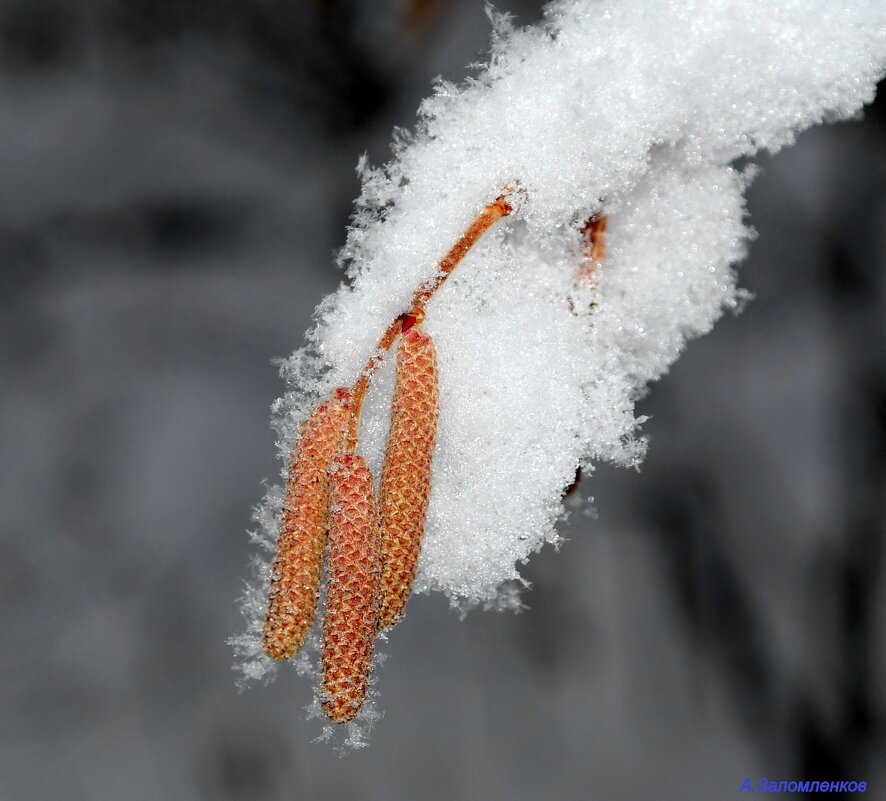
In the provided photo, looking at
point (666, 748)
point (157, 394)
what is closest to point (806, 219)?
point (666, 748)

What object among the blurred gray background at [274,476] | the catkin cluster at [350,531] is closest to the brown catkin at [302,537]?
the catkin cluster at [350,531]

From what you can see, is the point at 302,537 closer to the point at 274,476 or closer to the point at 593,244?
the point at 593,244

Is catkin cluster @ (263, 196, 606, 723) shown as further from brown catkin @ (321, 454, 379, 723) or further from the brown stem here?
the brown stem

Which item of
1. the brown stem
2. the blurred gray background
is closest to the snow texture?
the brown stem

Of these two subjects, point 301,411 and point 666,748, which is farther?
point 666,748

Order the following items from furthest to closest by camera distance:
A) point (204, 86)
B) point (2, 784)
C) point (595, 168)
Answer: point (2, 784) → point (204, 86) → point (595, 168)

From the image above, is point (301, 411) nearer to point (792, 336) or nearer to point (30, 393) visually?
point (30, 393)

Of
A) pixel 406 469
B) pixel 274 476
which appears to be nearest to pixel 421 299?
pixel 406 469
